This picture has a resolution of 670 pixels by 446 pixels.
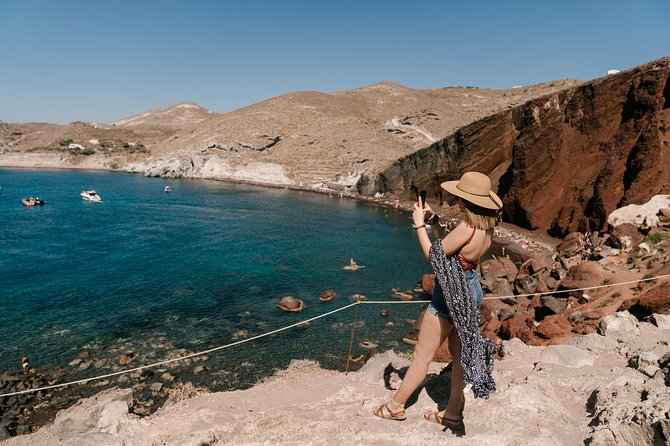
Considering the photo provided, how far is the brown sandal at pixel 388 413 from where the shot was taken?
4.84 metres

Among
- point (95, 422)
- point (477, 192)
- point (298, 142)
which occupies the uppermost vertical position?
point (298, 142)

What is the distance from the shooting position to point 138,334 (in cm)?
1689

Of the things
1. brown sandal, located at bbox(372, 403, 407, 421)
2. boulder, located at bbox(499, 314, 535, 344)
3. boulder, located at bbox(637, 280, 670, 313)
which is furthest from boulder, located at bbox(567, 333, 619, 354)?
brown sandal, located at bbox(372, 403, 407, 421)

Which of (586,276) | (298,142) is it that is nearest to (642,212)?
(586,276)

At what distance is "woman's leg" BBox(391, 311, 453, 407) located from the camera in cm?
432

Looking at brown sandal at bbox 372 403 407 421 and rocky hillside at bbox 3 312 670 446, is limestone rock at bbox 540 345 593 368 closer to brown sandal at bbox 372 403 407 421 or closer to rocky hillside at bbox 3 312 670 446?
rocky hillside at bbox 3 312 670 446

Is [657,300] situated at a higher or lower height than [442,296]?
lower

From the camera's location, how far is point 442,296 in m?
4.23

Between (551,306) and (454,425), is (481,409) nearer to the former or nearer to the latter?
(454,425)

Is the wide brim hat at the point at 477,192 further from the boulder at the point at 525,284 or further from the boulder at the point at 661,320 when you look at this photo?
the boulder at the point at 525,284

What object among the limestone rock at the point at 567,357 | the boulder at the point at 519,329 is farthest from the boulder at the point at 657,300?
the boulder at the point at 519,329

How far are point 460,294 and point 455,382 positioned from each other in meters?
1.14

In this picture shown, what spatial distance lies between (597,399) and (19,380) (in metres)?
16.5

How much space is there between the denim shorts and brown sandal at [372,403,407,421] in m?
1.45
